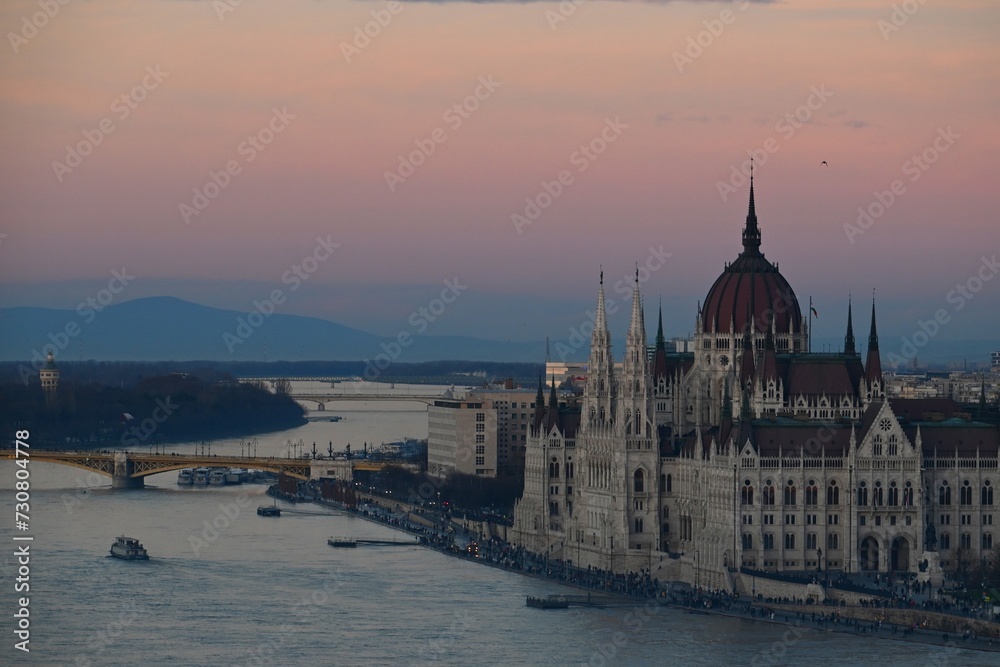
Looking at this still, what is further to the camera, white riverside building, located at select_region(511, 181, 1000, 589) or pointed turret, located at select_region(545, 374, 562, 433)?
pointed turret, located at select_region(545, 374, 562, 433)

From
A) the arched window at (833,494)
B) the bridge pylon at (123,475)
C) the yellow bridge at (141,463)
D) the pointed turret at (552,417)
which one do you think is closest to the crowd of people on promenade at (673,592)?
the arched window at (833,494)

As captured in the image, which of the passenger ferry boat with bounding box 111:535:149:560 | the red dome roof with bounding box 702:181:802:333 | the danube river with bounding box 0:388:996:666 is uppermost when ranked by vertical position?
the red dome roof with bounding box 702:181:802:333

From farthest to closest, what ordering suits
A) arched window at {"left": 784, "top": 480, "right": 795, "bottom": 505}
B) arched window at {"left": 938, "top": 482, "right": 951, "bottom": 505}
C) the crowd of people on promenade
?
1. arched window at {"left": 938, "top": 482, "right": 951, "bottom": 505}
2. arched window at {"left": 784, "top": 480, "right": 795, "bottom": 505}
3. the crowd of people on promenade

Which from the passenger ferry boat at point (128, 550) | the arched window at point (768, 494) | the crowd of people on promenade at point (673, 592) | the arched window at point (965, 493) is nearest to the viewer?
the crowd of people on promenade at point (673, 592)

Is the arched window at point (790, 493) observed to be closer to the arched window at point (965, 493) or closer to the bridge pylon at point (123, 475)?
the arched window at point (965, 493)

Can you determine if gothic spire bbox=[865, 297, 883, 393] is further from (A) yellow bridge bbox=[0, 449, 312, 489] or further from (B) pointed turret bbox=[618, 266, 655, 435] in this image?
(A) yellow bridge bbox=[0, 449, 312, 489]

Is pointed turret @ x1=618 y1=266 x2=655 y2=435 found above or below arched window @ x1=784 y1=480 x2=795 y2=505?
above

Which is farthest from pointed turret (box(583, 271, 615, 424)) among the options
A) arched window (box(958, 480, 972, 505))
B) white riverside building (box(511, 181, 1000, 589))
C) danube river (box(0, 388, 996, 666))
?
arched window (box(958, 480, 972, 505))
